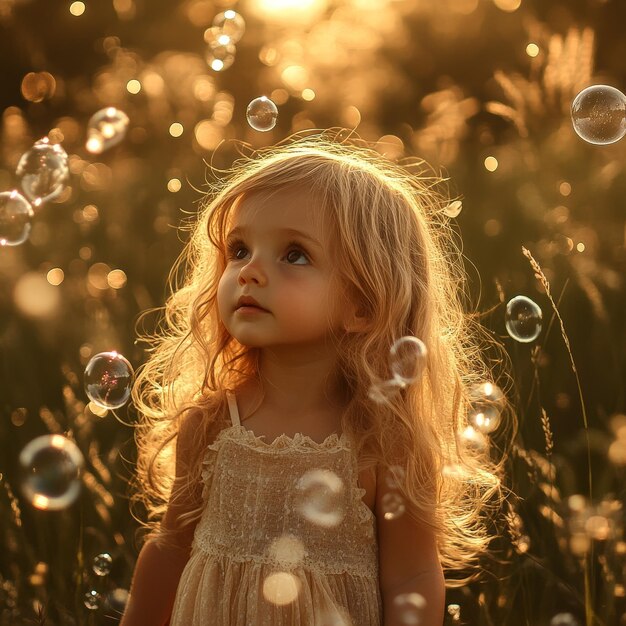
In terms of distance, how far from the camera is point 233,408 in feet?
7.35

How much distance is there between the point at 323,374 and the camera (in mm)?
2191

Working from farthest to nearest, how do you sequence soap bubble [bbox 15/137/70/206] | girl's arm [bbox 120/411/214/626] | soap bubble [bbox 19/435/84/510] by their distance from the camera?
1. soap bubble [bbox 15/137/70/206]
2. soap bubble [bbox 19/435/84/510]
3. girl's arm [bbox 120/411/214/626]

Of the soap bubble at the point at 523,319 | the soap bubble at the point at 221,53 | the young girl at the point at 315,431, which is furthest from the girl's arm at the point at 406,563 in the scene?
the soap bubble at the point at 221,53

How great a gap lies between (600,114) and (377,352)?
1.12 metres

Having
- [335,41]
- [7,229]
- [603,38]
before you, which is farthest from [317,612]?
[603,38]

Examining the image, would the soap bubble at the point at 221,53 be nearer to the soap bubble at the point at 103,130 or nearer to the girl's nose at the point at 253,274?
the soap bubble at the point at 103,130

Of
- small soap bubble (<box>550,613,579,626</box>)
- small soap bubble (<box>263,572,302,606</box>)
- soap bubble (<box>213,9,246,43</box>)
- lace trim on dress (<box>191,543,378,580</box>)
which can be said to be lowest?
small soap bubble (<box>550,613,579,626</box>)

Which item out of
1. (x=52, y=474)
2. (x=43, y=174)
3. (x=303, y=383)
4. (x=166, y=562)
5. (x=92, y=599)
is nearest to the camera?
(x=303, y=383)

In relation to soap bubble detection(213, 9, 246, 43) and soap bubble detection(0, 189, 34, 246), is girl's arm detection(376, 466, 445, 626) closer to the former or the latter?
soap bubble detection(0, 189, 34, 246)

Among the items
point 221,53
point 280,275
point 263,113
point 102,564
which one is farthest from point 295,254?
point 221,53

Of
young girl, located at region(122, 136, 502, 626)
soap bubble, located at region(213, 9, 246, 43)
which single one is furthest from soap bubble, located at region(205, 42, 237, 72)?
young girl, located at region(122, 136, 502, 626)

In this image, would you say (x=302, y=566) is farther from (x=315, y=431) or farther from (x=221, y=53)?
(x=221, y=53)

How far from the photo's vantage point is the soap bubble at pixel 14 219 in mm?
2914

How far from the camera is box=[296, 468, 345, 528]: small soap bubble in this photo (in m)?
2.08
